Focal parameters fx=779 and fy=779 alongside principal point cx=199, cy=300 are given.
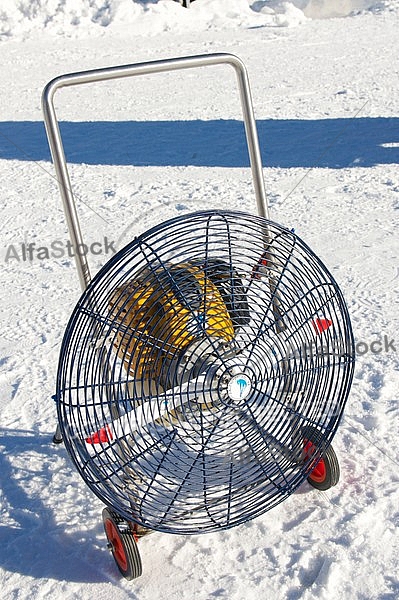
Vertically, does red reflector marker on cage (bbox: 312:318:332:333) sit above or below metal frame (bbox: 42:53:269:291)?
below

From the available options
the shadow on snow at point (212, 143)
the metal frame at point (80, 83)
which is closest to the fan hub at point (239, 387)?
the metal frame at point (80, 83)

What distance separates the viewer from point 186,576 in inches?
88.4

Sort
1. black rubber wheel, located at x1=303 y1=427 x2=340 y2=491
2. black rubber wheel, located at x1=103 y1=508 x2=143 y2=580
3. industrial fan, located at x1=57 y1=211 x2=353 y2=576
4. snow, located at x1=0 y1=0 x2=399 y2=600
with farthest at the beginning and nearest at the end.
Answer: black rubber wheel, located at x1=303 y1=427 x2=340 y2=491 → snow, located at x1=0 y1=0 x2=399 y2=600 → black rubber wheel, located at x1=103 y1=508 x2=143 y2=580 → industrial fan, located at x1=57 y1=211 x2=353 y2=576

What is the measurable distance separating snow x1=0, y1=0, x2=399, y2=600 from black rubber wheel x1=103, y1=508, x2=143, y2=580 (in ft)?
0.20

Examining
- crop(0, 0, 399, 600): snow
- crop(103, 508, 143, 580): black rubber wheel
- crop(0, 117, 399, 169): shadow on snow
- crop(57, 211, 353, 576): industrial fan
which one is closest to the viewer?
crop(57, 211, 353, 576): industrial fan

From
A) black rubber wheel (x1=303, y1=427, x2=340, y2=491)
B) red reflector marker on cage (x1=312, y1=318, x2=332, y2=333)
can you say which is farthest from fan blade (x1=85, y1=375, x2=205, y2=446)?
black rubber wheel (x1=303, y1=427, x2=340, y2=491)

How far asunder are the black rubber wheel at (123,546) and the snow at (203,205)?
6 centimetres

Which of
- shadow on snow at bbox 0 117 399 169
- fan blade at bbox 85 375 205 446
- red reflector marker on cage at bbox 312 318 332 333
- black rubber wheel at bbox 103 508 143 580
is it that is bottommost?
black rubber wheel at bbox 103 508 143 580

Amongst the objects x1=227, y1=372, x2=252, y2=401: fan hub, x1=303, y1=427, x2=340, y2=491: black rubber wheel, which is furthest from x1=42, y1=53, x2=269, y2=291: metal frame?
x1=303, y1=427, x2=340, y2=491: black rubber wheel

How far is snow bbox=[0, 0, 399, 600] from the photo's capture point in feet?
7.50

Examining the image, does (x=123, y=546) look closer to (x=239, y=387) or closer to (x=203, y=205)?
(x=239, y=387)

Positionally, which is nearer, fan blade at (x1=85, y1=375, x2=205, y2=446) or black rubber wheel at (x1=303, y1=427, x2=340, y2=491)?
fan blade at (x1=85, y1=375, x2=205, y2=446)

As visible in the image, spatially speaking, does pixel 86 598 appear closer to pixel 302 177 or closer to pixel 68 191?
A: pixel 68 191

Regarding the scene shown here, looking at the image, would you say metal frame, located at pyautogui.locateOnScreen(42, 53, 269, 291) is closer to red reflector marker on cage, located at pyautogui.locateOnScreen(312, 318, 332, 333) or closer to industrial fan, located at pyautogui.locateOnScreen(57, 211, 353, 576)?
industrial fan, located at pyautogui.locateOnScreen(57, 211, 353, 576)
